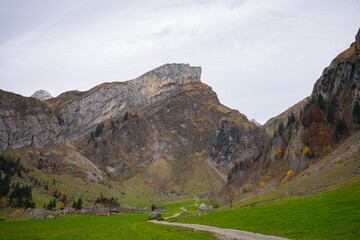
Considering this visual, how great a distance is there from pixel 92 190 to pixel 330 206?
18509 cm

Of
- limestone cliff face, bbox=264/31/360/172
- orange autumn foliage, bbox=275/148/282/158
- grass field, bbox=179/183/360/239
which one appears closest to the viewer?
grass field, bbox=179/183/360/239

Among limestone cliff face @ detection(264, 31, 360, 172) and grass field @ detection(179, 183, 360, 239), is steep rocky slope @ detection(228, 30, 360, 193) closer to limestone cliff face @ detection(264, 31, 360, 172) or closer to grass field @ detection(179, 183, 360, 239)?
limestone cliff face @ detection(264, 31, 360, 172)

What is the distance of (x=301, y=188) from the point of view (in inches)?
2739

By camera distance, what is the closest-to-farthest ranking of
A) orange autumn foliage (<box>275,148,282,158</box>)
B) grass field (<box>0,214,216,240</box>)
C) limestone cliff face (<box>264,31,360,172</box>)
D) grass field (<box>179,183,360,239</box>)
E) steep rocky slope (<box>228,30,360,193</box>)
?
grass field (<box>179,183,360,239</box>), grass field (<box>0,214,216,240</box>), steep rocky slope (<box>228,30,360,193</box>), limestone cliff face (<box>264,31,360,172</box>), orange autumn foliage (<box>275,148,282,158</box>)

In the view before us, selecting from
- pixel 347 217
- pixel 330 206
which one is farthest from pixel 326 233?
pixel 330 206

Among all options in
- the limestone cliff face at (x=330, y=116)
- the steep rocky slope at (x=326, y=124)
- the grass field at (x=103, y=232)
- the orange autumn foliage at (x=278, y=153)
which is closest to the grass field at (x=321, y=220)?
the grass field at (x=103, y=232)

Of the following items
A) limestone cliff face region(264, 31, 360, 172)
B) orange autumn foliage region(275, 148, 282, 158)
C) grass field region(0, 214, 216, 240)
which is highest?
limestone cliff face region(264, 31, 360, 172)

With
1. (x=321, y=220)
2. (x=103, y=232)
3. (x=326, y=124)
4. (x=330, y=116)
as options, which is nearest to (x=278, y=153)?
(x=326, y=124)

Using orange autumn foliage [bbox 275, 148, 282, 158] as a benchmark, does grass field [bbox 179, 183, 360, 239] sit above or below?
below

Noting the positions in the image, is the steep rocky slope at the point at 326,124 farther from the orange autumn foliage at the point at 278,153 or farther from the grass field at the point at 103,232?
the grass field at the point at 103,232

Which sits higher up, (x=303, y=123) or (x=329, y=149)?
(x=303, y=123)

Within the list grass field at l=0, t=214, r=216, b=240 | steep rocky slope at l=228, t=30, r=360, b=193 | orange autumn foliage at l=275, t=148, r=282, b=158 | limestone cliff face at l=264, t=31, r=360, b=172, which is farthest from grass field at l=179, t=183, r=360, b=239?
orange autumn foliage at l=275, t=148, r=282, b=158

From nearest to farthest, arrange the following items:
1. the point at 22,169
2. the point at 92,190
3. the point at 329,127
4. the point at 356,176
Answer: the point at 356,176 → the point at 329,127 → the point at 22,169 → the point at 92,190

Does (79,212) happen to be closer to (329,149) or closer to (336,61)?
(329,149)
